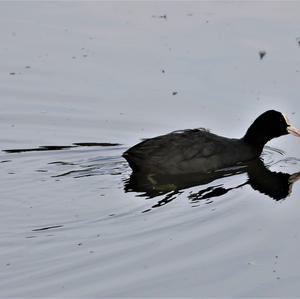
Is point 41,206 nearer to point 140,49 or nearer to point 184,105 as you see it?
point 184,105

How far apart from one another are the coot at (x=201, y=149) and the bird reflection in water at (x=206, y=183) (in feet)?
0.28

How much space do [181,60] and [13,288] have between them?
6723 millimetres

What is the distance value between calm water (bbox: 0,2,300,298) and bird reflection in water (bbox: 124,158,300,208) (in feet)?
0.06

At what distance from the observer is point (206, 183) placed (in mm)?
9570

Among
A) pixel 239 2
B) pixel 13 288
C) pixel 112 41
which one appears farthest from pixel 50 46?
pixel 13 288

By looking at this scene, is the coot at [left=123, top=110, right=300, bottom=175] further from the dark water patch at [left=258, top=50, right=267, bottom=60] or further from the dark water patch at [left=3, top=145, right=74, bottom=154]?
the dark water patch at [left=258, top=50, right=267, bottom=60]

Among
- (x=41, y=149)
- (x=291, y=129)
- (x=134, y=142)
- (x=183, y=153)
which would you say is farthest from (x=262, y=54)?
(x=41, y=149)

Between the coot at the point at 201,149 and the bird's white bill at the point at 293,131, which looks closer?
the coot at the point at 201,149

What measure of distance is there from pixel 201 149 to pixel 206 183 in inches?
19.2

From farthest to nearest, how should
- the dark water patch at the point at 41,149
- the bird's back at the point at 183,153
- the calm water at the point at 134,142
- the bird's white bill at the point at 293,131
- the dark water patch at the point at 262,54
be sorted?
the dark water patch at the point at 262,54, the bird's white bill at the point at 293,131, the dark water patch at the point at 41,149, the bird's back at the point at 183,153, the calm water at the point at 134,142

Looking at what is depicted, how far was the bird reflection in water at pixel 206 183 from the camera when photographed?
914 cm

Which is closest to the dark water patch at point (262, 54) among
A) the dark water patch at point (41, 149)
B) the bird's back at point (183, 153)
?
the bird's back at point (183, 153)

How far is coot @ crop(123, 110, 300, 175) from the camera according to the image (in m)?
9.57

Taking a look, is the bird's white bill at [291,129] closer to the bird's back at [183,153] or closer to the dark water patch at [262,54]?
the bird's back at [183,153]
